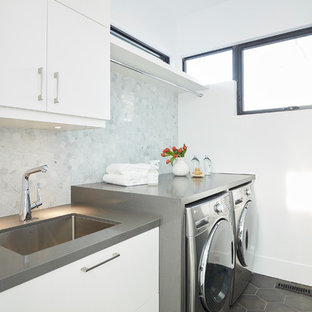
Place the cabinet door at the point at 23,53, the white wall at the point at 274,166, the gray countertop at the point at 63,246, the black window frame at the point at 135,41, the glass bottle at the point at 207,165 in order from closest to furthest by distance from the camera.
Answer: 1. the gray countertop at the point at 63,246
2. the cabinet door at the point at 23,53
3. the black window frame at the point at 135,41
4. the white wall at the point at 274,166
5. the glass bottle at the point at 207,165

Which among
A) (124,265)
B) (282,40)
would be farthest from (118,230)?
(282,40)

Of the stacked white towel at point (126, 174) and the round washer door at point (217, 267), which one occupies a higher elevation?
the stacked white towel at point (126, 174)

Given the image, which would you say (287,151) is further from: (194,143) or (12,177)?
(12,177)

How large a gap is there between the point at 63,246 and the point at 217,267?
1042 millimetres

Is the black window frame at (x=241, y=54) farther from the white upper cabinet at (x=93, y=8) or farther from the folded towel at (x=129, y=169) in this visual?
the white upper cabinet at (x=93, y=8)

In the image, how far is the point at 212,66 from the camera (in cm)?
309

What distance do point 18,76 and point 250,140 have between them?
2247 mm

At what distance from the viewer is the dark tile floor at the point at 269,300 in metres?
2.05

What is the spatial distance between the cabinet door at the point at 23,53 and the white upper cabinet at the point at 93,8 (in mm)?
182

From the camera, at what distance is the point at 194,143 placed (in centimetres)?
310

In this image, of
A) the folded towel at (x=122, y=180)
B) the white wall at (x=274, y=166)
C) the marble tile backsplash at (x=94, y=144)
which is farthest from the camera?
the white wall at (x=274, y=166)

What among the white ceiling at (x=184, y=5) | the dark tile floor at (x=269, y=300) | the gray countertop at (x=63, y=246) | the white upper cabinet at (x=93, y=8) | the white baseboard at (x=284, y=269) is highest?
the white ceiling at (x=184, y=5)

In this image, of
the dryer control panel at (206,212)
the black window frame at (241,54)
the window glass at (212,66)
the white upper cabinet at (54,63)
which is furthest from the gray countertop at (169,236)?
the window glass at (212,66)

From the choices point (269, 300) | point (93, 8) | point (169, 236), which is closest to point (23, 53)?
point (93, 8)
